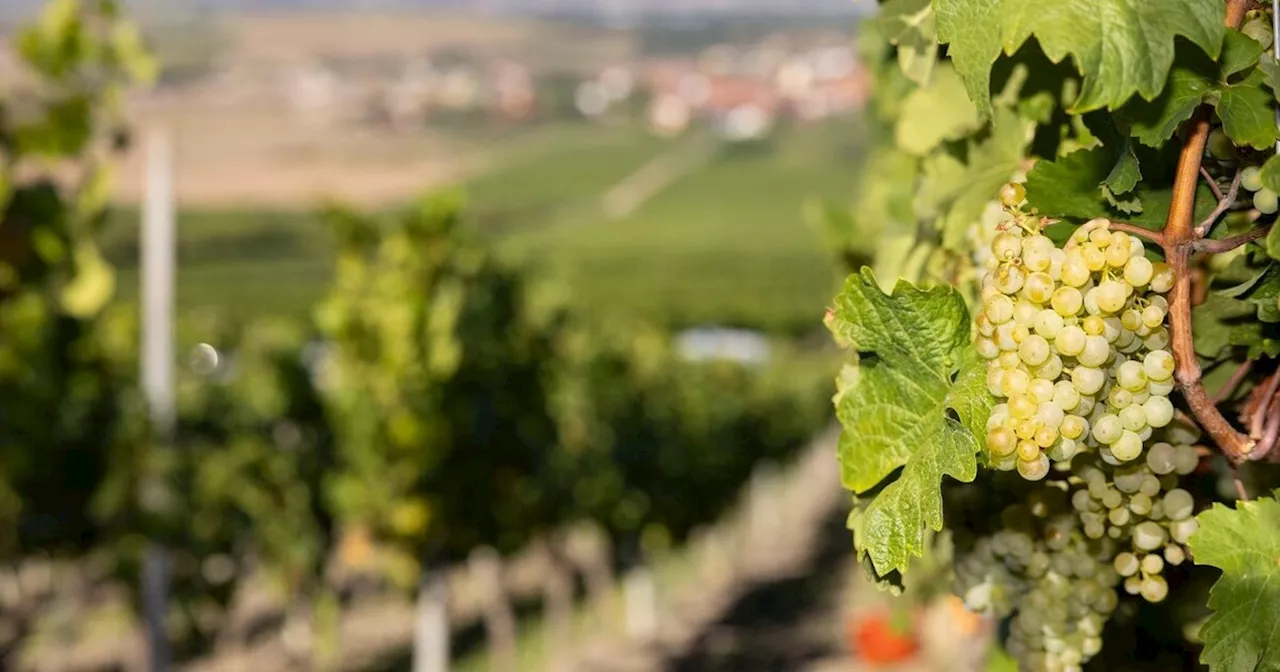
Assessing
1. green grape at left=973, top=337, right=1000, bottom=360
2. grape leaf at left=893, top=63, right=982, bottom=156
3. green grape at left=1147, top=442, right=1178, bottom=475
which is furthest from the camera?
grape leaf at left=893, top=63, right=982, bottom=156

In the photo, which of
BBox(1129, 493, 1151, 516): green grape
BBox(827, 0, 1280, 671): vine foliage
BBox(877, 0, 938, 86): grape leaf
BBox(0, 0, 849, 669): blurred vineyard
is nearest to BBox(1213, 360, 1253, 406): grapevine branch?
BBox(827, 0, 1280, 671): vine foliage

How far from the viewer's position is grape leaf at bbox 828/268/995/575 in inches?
40.4

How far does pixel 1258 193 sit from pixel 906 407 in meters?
0.35

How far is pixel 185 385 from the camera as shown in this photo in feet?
39.2

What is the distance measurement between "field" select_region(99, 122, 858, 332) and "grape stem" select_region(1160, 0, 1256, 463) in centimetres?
4204

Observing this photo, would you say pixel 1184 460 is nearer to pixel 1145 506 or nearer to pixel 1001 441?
pixel 1145 506

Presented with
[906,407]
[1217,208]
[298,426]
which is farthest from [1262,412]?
[298,426]

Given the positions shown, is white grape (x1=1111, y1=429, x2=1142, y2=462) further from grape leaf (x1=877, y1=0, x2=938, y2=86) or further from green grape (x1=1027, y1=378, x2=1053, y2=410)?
grape leaf (x1=877, y1=0, x2=938, y2=86)

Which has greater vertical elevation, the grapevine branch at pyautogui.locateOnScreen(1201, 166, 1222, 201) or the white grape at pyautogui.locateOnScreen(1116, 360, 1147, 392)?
the grapevine branch at pyautogui.locateOnScreen(1201, 166, 1222, 201)

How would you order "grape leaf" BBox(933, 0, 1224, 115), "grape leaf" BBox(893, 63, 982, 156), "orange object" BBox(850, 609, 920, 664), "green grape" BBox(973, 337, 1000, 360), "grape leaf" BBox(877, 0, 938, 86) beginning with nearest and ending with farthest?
"grape leaf" BBox(933, 0, 1224, 115), "green grape" BBox(973, 337, 1000, 360), "grape leaf" BBox(877, 0, 938, 86), "grape leaf" BBox(893, 63, 982, 156), "orange object" BBox(850, 609, 920, 664)

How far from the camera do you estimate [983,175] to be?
1501 mm

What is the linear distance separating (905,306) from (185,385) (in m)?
11.8

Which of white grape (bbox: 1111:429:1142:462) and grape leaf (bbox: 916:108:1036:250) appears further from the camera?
grape leaf (bbox: 916:108:1036:250)

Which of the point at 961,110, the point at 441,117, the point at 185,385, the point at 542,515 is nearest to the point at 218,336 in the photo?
the point at 185,385
